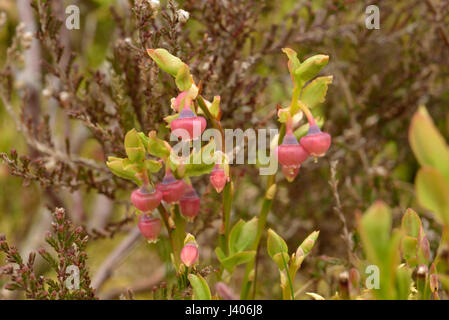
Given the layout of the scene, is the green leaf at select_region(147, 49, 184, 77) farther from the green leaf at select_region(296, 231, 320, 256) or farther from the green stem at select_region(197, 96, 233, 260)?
the green leaf at select_region(296, 231, 320, 256)

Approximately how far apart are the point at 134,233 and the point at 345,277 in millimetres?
702

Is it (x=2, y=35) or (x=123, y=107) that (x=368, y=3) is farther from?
(x=2, y=35)

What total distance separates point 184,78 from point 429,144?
0.24 metres

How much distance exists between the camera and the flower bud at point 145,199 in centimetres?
47

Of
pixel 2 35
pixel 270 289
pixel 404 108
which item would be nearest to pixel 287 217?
pixel 270 289

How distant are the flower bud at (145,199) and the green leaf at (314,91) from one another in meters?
0.19

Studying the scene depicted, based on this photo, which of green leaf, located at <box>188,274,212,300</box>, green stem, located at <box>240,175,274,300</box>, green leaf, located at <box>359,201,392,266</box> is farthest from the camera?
green stem, located at <box>240,175,274,300</box>

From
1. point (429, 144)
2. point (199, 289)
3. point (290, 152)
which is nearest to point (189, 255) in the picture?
point (199, 289)

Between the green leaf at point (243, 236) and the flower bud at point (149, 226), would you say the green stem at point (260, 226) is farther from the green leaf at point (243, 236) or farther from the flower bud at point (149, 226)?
the flower bud at point (149, 226)

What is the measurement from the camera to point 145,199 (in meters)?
0.47

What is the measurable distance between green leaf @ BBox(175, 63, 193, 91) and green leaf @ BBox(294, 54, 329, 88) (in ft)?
0.36

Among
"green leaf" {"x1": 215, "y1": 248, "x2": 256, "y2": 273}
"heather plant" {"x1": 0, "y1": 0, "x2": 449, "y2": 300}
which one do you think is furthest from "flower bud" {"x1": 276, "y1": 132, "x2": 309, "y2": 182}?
"green leaf" {"x1": 215, "y1": 248, "x2": 256, "y2": 273}

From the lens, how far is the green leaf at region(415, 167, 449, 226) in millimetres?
289

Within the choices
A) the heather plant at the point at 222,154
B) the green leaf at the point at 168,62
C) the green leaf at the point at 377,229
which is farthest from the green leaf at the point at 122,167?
the green leaf at the point at 377,229
